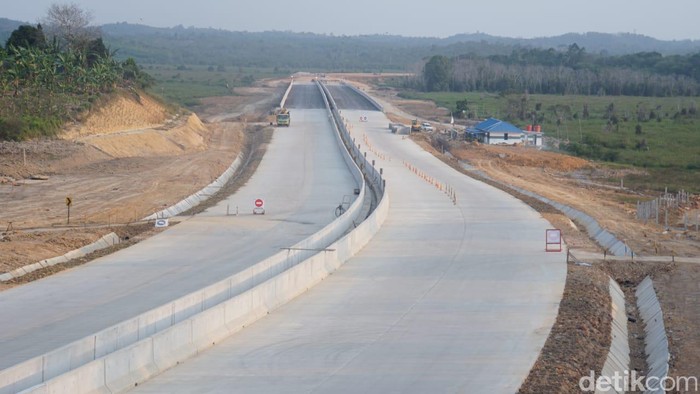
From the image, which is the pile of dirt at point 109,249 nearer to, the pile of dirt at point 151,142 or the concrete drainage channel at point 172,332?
the concrete drainage channel at point 172,332

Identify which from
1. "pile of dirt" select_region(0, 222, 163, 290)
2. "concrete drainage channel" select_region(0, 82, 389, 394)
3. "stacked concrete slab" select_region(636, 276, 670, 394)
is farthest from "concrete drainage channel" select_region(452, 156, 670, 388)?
"pile of dirt" select_region(0, 222, 163, 290)

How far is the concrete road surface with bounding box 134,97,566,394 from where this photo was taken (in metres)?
18.5

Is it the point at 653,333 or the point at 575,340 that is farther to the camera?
the point at 653,333

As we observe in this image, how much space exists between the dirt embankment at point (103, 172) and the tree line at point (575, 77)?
73.8 meters

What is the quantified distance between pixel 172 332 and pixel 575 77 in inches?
5633

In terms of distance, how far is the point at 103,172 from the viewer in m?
54.9

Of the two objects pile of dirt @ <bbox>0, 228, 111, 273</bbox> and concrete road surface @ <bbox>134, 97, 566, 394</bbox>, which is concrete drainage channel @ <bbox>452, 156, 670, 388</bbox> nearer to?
concrete road surface @ <bbox>134, 97, 566, 394</bbox>

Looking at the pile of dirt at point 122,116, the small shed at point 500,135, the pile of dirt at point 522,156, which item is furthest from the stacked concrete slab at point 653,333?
the small shed at point 500,135

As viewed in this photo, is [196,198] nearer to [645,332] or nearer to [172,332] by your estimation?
[645,332]

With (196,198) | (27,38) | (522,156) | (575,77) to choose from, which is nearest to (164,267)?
(196,198)

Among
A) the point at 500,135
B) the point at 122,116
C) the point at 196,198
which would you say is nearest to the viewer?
the point at 196,198

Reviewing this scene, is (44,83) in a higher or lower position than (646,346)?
higher

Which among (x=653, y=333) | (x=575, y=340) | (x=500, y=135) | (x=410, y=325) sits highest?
(x=500, y=135)

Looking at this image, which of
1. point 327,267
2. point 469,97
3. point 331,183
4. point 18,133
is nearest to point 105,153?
point 18,133
